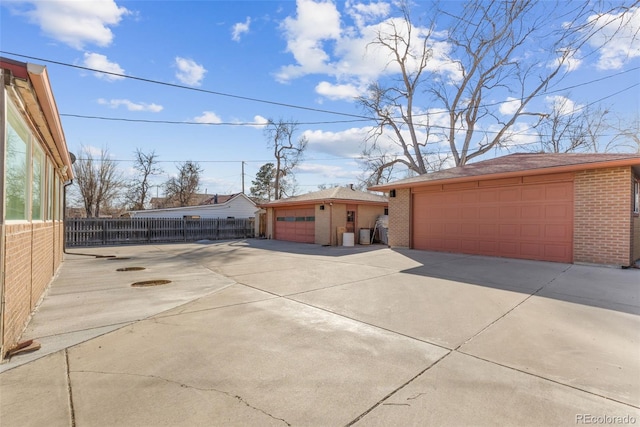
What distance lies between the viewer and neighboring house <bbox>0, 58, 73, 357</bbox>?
9.07ft

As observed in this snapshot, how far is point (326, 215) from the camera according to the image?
15969 millimetres

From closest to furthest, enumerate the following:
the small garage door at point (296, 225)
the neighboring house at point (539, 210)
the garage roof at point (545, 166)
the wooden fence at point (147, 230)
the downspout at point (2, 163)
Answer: the downspout at point (2, 163) < the garage roof at point (545, 166) < the neighboring house at point (539, 210) < the wooden fence at point (147, 230) < the small garage door at point (296, 225)

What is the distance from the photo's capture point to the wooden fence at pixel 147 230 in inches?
621

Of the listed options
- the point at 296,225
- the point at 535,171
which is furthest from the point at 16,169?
the point at 296,225

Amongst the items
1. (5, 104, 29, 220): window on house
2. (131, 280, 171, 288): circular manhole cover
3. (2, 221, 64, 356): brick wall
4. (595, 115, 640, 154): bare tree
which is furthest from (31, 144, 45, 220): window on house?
(595, 115, 640, 154): bare tree

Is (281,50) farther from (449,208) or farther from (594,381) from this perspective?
(594,381)

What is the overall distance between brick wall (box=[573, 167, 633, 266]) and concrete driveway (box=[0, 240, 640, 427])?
6.73 ft

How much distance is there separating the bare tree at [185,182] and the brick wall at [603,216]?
34494 mm

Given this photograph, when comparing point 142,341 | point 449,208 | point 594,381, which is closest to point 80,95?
point 142,341

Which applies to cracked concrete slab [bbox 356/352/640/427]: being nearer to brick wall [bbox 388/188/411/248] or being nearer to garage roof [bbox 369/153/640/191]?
garage roof [bbox 369/153/640/191]

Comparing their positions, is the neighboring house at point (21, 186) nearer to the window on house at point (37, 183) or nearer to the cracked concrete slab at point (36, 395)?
the window on house at point (37, 183)

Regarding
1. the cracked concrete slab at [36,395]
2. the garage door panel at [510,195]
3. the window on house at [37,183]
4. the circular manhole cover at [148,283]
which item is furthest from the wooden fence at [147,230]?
the garage door panel at [510,195]

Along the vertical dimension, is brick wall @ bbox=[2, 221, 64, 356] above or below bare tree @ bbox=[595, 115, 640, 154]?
below

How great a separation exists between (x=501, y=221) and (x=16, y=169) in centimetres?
1086
